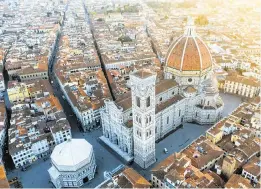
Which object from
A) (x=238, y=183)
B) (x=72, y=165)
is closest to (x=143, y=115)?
(x=72, y=165)

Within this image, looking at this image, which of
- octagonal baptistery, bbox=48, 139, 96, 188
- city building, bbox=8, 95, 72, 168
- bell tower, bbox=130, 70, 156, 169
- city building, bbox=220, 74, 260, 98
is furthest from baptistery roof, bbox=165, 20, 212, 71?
city building, bbox=8, 95, 72, 168

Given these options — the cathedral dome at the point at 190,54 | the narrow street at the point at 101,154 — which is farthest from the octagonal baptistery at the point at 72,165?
the cathedral dome at the point at 190,54

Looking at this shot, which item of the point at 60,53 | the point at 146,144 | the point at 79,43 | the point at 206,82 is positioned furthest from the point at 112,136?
the point at 79,43

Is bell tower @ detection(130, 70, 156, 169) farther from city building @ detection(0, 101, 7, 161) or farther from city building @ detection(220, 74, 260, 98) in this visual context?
city building @ detection(220, 74, 260, 98)

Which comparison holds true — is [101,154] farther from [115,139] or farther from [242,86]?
[242,86]

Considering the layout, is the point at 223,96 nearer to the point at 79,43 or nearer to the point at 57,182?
the point at 57,182

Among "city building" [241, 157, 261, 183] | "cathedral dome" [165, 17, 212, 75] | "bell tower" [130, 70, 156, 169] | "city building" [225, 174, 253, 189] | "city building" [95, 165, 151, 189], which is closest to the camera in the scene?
"city building" [225, 174, 253, 189]
